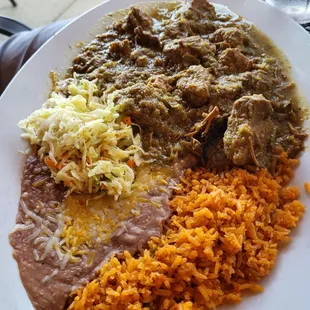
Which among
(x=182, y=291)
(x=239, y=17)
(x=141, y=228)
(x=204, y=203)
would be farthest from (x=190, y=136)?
(x=239, y=17)

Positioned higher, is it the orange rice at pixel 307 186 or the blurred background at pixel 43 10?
the blurred background at pixel 43 10

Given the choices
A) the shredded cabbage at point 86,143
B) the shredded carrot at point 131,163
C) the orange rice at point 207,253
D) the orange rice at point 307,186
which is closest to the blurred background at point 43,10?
the shredded cabbage at point 86,143

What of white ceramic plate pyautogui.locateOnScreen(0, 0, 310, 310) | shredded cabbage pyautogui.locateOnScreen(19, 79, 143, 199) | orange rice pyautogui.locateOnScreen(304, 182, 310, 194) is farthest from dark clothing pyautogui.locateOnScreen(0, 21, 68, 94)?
orange rice pyautogui.locateOnScreen(304, 182, 310, 194)

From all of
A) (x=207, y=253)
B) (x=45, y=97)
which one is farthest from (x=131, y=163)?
(x=45, y=97)

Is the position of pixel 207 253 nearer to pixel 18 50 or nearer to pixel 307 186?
pixel 307 186

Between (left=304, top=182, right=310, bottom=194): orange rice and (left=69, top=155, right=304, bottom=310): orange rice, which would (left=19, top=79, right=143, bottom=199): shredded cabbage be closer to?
(left=69, top=155, right=304, bottom=310): orange rice

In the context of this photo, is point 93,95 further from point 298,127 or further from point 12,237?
point 298,127

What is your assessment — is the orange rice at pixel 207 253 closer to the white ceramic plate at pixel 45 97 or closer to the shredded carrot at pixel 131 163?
the white ceramic plate at pixel 45 97
